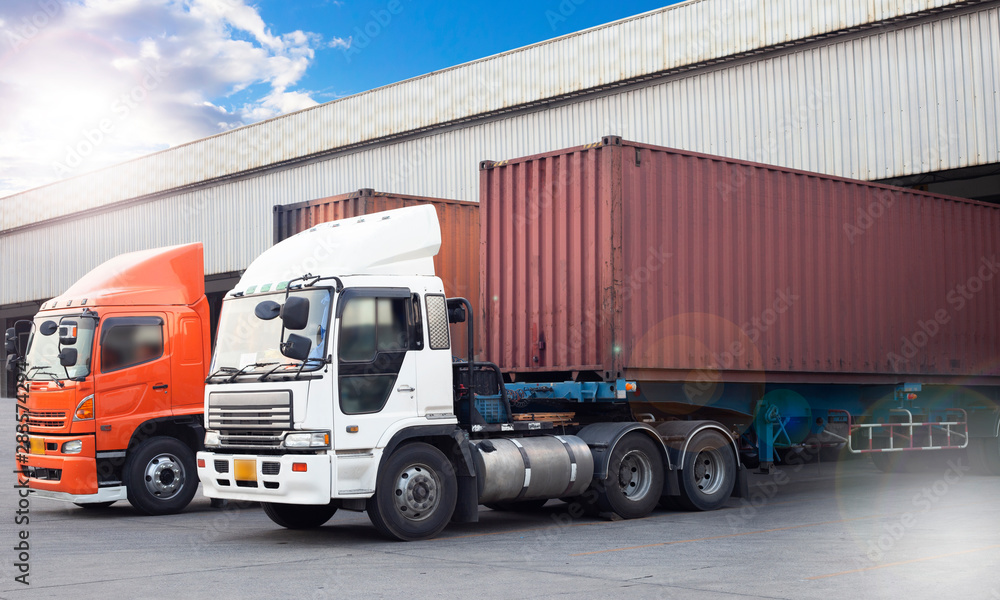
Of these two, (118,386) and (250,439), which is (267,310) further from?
(118,386)

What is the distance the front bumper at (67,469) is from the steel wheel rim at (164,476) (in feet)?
2.03

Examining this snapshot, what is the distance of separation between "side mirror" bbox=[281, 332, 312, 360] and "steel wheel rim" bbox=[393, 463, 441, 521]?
4.75 feet

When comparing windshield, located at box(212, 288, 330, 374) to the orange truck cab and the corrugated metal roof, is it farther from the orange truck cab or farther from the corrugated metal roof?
the corrugated metal roof

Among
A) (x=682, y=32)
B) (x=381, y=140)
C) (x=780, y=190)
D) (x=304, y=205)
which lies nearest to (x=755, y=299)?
(x=780, y=190)

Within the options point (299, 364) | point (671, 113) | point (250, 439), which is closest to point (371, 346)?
point (299, 364)

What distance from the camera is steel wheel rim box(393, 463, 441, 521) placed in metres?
9.06

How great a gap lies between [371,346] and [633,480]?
3.62 metres

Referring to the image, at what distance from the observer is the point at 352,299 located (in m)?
8.92

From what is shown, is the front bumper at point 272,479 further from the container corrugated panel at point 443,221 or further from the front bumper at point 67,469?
the container corrugated panel at point 443,221

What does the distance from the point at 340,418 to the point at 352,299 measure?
107 centimetres

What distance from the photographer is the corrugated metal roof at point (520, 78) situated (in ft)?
62.3

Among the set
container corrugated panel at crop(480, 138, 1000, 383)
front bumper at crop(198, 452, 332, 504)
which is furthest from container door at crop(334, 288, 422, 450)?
container corrugated panel at crop(480, 138, 1000, 383)

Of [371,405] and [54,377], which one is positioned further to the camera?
[54,377]

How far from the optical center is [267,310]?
8672mm
